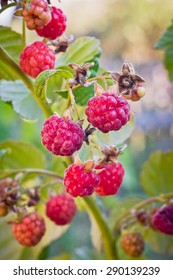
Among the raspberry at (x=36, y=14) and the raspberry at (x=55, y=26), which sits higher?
the raspberry at (x=36, y=14)

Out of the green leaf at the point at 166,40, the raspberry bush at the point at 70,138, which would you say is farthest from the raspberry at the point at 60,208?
the green leaf at the point at 166,40

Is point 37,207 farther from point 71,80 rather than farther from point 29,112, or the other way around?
point 71,80

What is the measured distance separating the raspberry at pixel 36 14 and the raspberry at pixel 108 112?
9 centimetres

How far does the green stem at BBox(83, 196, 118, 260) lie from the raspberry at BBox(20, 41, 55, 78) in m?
0.15

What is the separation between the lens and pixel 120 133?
1.83 ft

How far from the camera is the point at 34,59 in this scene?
503 millimetres

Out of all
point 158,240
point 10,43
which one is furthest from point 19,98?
point 158,240

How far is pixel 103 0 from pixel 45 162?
79cm

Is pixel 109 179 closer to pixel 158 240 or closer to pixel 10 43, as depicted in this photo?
pixel 10 43

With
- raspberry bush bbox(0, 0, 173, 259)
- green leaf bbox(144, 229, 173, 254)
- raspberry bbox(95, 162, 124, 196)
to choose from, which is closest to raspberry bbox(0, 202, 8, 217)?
raspberry bush bbox(0, 0, 173, 259)

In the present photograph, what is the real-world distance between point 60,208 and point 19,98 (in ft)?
0.44

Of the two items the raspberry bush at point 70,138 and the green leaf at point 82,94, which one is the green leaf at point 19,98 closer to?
the raspberry bush at point 70,138

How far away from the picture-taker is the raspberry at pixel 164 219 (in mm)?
599

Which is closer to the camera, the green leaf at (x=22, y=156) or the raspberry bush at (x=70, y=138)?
the raspberry bush at (x=70, y=138)
